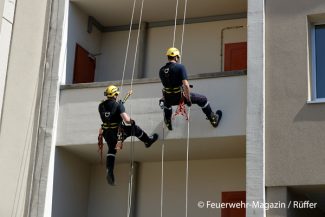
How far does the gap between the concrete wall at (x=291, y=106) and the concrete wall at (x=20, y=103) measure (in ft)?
14.6

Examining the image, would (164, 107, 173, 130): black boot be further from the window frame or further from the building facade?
the window frame

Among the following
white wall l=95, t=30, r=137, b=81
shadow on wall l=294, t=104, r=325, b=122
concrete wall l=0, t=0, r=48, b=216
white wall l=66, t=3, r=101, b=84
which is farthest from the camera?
white wall l=95, t=30, r=137, b=81

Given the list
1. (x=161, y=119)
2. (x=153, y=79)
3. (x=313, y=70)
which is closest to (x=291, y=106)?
(x=313, y=70)

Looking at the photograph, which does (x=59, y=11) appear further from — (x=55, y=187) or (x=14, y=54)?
(x=55, y=187)

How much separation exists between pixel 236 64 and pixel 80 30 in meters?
3.24

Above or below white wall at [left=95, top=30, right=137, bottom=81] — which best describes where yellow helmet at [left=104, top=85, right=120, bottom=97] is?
below

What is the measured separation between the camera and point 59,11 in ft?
53.5

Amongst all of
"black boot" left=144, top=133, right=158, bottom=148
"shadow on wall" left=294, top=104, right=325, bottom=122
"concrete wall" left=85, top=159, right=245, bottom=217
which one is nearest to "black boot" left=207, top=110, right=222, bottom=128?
"black boot" left=144, top=133, right=158, bottom=148

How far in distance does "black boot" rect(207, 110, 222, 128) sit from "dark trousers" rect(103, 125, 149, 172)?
1174 millimetres

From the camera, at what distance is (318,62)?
14.4m

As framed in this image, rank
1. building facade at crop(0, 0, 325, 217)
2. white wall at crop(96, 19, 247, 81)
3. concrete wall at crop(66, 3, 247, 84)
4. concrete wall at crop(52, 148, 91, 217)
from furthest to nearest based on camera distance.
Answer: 1. white wall at crop(96, 19, 247, 81)
2. concrete wall at crop(66, 3, 247, 84)
3. concrete wall at crop(52, 148, 91, 217)
4. building facade at crop(0, 0, 325, 217)

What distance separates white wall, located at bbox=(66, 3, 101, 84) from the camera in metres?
16.4

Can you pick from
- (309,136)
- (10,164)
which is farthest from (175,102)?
(10,164)

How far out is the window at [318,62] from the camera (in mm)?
14211
